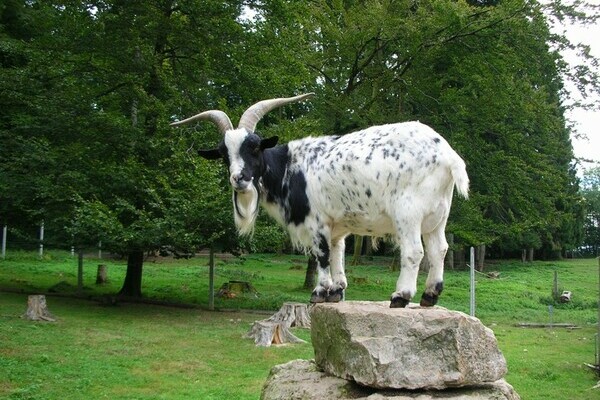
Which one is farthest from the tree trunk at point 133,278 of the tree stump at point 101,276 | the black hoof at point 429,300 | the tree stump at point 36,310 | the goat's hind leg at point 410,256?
the goat's hind leg at point 410,256

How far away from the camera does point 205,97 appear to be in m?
17.7

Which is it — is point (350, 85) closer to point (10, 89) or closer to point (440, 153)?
point (10, 89)

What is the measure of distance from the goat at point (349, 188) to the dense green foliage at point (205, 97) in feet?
31.0

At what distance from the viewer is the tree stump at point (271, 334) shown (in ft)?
45.0

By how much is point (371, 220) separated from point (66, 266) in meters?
24.3

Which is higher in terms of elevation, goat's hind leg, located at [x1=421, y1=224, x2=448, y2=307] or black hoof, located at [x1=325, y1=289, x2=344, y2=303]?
goat's hind leg, located at [x1=421, y1=224, x2=448, y2=307]

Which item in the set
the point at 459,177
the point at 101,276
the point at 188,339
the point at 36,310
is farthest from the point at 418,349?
the point at 101,276

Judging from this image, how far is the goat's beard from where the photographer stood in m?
6.12

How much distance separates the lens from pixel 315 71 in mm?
22969

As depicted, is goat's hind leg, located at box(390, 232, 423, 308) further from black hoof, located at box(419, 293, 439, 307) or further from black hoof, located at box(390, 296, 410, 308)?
black hoof, located at box(419, 293, 439, 307)

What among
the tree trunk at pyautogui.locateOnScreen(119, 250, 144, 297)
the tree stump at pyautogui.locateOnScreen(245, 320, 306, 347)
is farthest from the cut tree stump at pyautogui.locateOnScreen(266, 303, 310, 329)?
the tree trunk at pyautogui.locateOnScreen(119, 250, 144, 297)

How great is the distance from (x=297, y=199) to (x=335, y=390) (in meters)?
1.78

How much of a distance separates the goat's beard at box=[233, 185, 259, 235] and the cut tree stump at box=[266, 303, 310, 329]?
9.31m

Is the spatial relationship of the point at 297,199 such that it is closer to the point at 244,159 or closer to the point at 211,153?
the point at 244,159
